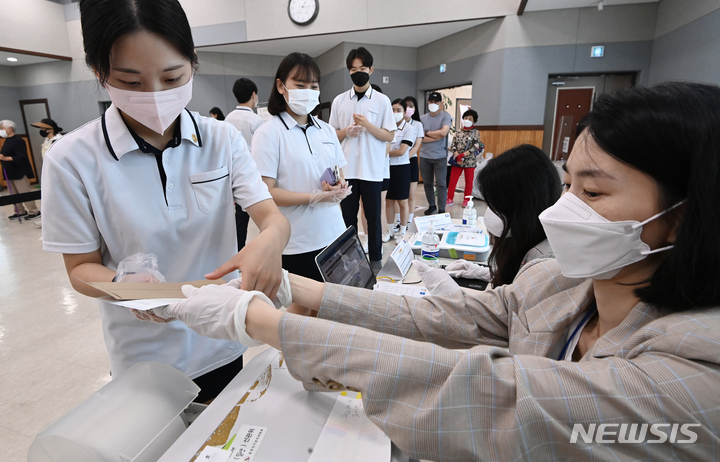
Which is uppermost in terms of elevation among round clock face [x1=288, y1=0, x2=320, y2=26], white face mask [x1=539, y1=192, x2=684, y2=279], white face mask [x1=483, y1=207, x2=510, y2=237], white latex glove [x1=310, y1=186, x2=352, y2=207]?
round clock face [x1=288, y1=0, x2=320, y2=26]

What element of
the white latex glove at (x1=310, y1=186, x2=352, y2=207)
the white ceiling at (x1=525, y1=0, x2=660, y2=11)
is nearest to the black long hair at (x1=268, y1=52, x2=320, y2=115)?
the white latex glove at (x1=310, y1=186, x2=352, y2=207)

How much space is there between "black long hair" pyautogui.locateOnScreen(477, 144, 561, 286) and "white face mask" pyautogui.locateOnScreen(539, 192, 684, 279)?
594mm

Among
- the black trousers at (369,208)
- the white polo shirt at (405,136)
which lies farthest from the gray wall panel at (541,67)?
the black trousers at (369,208)

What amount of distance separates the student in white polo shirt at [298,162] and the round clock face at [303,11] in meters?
5.30

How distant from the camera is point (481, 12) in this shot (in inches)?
229

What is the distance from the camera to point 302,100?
6.18 feet

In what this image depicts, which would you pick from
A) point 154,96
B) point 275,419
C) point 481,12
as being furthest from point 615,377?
point 481,12

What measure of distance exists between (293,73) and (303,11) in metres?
5.51

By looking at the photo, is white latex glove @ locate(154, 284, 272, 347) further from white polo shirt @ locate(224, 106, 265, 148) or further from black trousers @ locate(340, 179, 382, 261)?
white polo shirt @ locate(224, 106, 265, 148)

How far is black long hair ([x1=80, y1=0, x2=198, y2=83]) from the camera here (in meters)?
0.73

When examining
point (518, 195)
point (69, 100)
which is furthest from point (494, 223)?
point (69, 100)

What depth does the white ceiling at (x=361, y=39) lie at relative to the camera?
642 cm

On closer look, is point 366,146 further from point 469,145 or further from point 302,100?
point 469,145

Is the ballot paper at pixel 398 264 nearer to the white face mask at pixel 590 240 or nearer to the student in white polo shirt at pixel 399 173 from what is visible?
the white face mask at pixel 590 240
